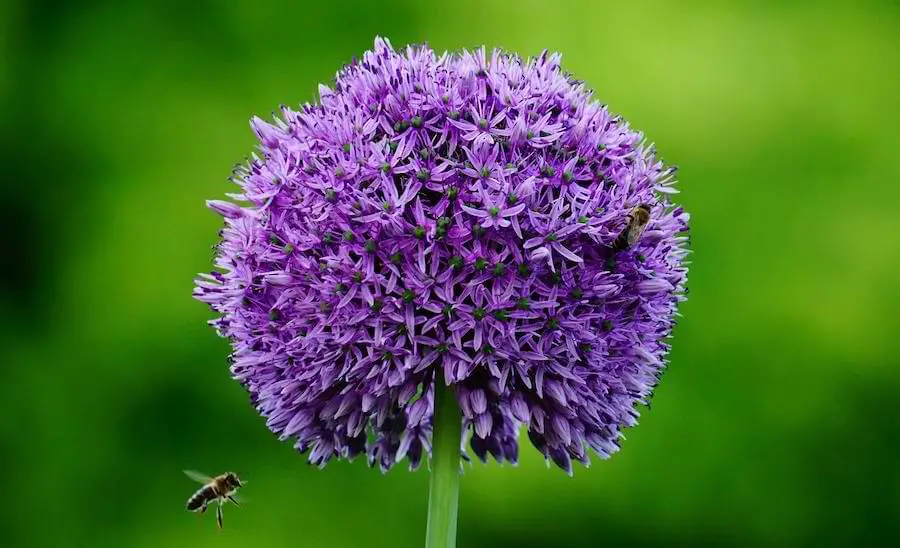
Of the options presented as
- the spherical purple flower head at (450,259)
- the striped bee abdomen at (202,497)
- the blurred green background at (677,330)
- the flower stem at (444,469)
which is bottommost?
the flower stem at (444,469)

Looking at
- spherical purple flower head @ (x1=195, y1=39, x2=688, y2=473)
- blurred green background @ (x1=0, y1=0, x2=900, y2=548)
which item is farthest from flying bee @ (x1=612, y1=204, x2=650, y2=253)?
blurred green background @ (x1=0, y1=0, x2=900, y2=548)

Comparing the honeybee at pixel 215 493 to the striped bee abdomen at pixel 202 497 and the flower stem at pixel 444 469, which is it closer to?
the striped bee abdomen at pixel 202 497

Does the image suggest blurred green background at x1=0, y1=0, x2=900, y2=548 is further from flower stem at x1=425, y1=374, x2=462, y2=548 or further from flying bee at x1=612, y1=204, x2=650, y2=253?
flying bee at x1=612, y1=204, x2=650, y2=253

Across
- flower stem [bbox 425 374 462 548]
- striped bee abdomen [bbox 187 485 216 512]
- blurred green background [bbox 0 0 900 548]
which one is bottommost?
flower stem [bbox 425 374 462 548]

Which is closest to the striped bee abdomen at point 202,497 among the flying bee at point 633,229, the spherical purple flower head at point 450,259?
the spherical purple flower head at point 450,259

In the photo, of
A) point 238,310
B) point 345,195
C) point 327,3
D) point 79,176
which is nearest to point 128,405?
point 79,176

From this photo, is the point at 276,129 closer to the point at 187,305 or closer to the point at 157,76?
the point at 187,305
